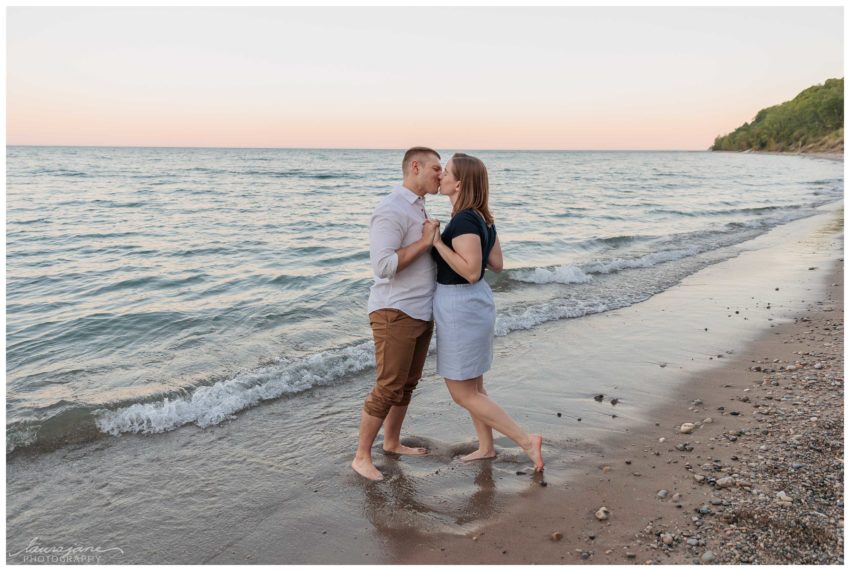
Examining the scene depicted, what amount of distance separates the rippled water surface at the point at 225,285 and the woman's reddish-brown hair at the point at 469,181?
3194mm

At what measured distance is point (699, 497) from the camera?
12.6 ft

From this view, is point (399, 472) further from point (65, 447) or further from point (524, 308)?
point (524, 308)

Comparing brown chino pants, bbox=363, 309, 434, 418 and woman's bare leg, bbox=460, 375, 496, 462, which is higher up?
brown chino pants, bbox=363, 309, 434, 418

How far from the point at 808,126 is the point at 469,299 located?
101 meters

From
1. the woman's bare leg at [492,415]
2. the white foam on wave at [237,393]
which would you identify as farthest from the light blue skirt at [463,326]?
the white foam on wave at [237,393]

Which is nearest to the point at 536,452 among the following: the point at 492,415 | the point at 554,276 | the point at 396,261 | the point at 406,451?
the point at 492,415

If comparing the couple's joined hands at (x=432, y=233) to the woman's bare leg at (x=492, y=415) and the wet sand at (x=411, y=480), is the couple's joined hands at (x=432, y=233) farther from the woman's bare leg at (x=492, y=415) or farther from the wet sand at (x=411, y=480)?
the wet sand at (x=411, y=480)

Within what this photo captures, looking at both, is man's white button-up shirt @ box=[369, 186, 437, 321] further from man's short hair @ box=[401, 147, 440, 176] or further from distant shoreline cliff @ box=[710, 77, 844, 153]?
distant shoreline cliff @ box=[710, 77, 844, 153]

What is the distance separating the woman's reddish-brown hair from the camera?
4.08 m

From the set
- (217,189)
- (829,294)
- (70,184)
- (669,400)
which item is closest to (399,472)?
(669,400)

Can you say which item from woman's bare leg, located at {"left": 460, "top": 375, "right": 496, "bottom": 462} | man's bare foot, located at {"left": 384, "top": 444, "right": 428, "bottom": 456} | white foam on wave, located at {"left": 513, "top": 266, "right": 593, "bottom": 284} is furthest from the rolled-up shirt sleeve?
white foam on wave, located at {"left": 513, "top": 266, "right": 593, "bottom": 284}

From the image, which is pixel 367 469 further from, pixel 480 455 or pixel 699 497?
pixel 699 497

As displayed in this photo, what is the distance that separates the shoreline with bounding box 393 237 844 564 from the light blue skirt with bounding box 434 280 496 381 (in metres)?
1.00

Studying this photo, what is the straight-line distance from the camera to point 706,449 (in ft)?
15.0
